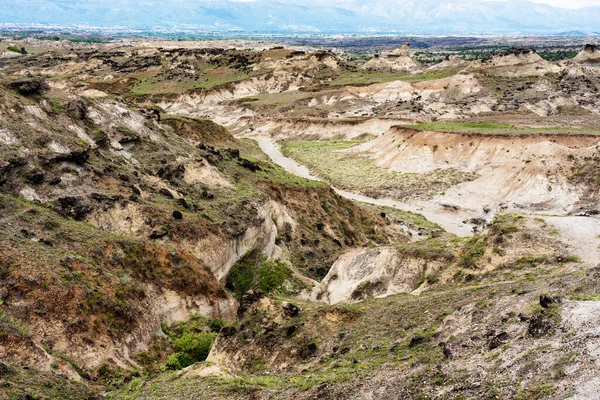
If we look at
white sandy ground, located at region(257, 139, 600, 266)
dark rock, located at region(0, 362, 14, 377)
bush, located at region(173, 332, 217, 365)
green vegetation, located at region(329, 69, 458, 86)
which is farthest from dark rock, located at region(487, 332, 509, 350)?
green vegetation, located at region(329, 69, 458, 86)

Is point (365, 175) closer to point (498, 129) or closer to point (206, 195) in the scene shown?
point (498, 129)

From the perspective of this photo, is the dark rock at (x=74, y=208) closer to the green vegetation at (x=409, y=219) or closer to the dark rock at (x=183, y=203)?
the dark rock at (x=183, y=203)

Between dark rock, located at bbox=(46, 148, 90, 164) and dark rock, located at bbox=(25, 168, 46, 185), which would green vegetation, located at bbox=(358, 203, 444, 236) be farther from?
dark rock, located at bbox=(25, 168, 46, 185)

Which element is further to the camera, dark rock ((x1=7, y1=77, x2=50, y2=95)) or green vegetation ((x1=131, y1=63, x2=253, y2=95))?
green vegetation ((x1=131, y1=63, x2=253, y2=95))

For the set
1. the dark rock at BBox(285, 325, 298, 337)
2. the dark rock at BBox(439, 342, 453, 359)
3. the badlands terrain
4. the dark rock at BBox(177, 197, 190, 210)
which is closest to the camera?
the dark rock at BBox(439, 342, 453, 359)

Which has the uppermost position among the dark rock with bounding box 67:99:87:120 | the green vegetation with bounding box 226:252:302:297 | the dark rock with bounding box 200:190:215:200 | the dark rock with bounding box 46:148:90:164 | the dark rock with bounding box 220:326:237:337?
the dark rock with bounding box 67:99:87:120

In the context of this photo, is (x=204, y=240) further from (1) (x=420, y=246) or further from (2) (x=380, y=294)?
(1) (x=420, y=246)

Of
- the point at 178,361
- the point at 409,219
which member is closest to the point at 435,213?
the point at 409,219
